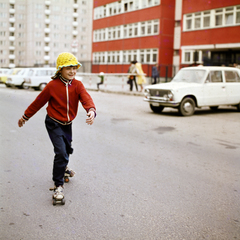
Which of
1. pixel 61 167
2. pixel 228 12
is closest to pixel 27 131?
pixel 61 167

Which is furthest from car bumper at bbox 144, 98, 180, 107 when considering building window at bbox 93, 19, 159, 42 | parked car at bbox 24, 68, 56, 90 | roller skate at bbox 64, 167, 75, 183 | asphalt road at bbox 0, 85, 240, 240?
building window at bbox 93, 19, 159, 42

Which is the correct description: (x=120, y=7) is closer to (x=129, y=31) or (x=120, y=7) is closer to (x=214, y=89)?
(x=129, y=31)

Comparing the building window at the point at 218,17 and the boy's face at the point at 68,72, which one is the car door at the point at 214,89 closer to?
the boy's face at the point at 68,72

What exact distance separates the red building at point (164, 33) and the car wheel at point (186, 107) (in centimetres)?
1365

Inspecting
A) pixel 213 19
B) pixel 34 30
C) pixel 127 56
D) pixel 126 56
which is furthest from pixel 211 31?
pixel 34 30

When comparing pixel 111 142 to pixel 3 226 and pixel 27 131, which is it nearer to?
pixel 27 131

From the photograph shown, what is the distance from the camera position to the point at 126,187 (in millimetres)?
4840

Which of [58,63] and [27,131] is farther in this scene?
[27,131]

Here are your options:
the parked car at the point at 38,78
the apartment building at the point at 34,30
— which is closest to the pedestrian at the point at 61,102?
the parked car at the point at 38,78

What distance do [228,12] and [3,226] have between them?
3258 cm

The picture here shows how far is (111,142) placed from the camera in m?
7.89

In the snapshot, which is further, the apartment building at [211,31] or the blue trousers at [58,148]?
the apartment building at [211,31]

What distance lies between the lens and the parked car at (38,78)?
23562 millimetres

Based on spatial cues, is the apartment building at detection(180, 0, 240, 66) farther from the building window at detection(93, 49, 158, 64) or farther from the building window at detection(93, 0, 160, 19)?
the building window at detection(93, 0, 160, 19)
